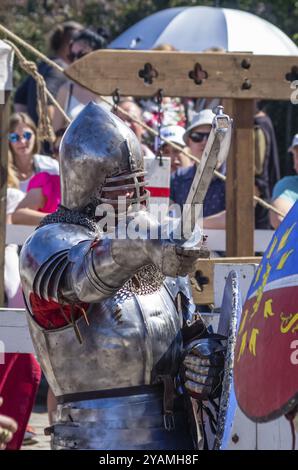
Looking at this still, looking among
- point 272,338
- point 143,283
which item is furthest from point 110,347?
point 272,338

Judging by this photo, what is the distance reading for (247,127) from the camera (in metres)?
6.43

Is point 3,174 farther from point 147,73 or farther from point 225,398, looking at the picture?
point 225,398

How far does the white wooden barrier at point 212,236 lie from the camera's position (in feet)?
22.7

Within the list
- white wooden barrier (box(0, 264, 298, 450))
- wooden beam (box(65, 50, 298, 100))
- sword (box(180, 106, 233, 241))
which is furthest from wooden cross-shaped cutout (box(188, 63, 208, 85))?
sword (box(180, 106, 233, 241))

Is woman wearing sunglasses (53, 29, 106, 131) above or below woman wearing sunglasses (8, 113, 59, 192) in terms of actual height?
above

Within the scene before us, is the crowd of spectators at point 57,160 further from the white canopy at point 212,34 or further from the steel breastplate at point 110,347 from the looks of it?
the steel breastplate at point 110,347

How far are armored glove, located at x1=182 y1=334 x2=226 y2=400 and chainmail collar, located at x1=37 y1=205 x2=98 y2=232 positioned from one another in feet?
1.72

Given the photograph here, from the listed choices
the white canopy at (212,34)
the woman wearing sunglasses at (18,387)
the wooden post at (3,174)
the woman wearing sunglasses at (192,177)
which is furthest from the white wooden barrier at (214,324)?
the white canopy at (212,34)

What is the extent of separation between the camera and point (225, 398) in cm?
412

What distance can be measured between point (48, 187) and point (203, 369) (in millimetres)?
3216

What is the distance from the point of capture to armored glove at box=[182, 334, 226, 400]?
13.9ft

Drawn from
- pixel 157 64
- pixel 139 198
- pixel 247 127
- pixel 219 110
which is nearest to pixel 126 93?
pixel 157 64

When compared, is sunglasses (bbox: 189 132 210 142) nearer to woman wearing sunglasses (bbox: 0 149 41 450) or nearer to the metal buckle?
woman wearing sunglasses (bbox: 0 149 41 450)

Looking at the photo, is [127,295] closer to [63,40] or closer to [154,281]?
[154,281]
